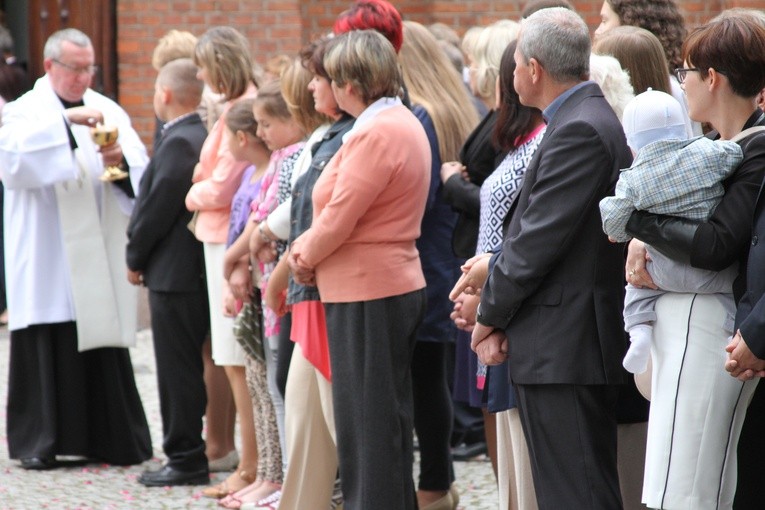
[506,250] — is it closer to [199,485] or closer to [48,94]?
[199,485]

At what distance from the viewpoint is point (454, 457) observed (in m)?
6.47

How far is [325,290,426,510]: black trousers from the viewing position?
14.8 ft

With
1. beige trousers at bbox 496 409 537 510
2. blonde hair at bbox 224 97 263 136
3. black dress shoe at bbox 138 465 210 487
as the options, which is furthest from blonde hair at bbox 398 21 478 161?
black dress shoe at bbox 138 465 210 487

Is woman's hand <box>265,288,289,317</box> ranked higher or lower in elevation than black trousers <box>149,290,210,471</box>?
higher

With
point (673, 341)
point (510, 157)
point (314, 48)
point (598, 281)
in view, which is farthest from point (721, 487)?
point (314, 48)

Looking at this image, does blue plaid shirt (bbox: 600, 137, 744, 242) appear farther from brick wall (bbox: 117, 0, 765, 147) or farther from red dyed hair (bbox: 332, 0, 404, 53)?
brick wall (bbox: 117, 0, 765, 147)

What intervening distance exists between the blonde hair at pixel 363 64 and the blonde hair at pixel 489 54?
0.94 m

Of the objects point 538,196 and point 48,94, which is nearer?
point 538,196

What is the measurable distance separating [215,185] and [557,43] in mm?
2385

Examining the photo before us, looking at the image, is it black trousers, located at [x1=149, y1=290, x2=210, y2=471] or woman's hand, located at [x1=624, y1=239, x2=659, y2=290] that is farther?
black trousers, located at [x1=149, y1=290, x2=210, y2=471]

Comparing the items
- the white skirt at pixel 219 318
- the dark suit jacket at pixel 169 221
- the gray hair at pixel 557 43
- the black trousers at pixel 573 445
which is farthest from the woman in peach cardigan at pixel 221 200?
the black trousers at pixel 573 445

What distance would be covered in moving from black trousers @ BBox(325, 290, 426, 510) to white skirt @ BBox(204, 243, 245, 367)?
4.14ft

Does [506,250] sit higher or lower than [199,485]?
higher

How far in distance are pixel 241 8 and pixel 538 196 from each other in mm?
6916
